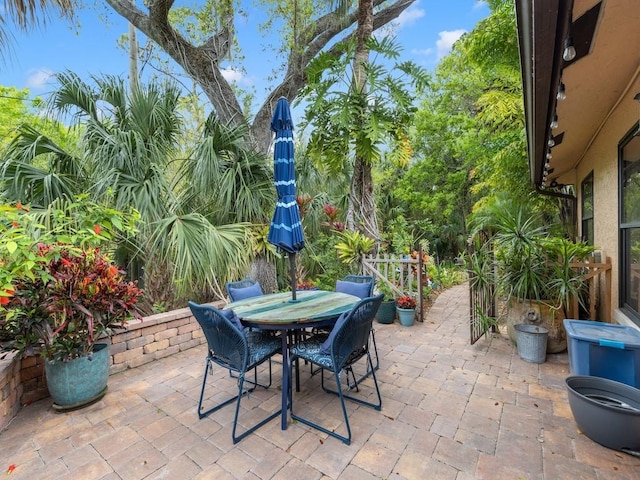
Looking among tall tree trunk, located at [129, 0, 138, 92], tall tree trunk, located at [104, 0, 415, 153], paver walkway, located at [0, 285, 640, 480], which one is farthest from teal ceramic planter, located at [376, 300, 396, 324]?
tall tree trunk, located at [129, 0, 138, 92]

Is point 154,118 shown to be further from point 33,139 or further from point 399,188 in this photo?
point 399,188

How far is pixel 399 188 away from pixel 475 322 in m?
8.82

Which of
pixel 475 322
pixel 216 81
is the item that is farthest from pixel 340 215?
pixel 216 81

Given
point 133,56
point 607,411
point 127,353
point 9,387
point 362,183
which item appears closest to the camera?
point 607,411

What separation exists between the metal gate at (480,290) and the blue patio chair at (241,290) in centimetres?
254

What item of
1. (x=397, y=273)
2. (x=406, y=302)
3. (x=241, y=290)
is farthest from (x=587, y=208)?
(x=241, y=290)

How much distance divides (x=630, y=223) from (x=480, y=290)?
150 centimetres

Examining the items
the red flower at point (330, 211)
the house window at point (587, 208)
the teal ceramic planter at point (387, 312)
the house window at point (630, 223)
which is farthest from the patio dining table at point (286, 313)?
the house window at point (587, 208)

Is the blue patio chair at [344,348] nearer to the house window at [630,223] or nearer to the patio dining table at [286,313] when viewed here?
the patio dining table at [286,313]

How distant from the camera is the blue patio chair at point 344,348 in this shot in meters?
2.13

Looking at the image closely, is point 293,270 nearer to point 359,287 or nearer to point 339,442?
point 359,287

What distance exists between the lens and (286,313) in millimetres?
2455

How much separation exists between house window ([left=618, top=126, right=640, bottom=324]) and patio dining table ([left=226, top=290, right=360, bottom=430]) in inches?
99.6

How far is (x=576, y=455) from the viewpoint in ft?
6.13
